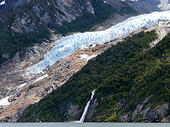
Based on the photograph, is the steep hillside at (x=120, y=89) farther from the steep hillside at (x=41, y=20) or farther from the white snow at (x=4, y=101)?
the steep hillside at (x=41, y=20)

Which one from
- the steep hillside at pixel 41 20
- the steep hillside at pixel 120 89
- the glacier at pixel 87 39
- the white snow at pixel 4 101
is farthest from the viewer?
the steep hillside at pixel 41 20

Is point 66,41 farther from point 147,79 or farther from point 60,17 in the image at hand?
point 147,79

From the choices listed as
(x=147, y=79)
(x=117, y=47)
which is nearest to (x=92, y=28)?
(x=117, y=47)

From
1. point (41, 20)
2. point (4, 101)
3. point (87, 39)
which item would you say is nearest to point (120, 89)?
point (4, 101)

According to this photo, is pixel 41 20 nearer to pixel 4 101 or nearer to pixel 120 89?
pixel 4 101

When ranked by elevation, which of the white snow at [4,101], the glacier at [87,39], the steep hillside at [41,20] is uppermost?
the steep hillside at [41,20]

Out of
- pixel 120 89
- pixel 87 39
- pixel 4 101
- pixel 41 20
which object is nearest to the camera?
pixel 120 89

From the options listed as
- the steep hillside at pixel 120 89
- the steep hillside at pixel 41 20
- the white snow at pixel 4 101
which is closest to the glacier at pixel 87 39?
the steep hillside at pixel 120 89
